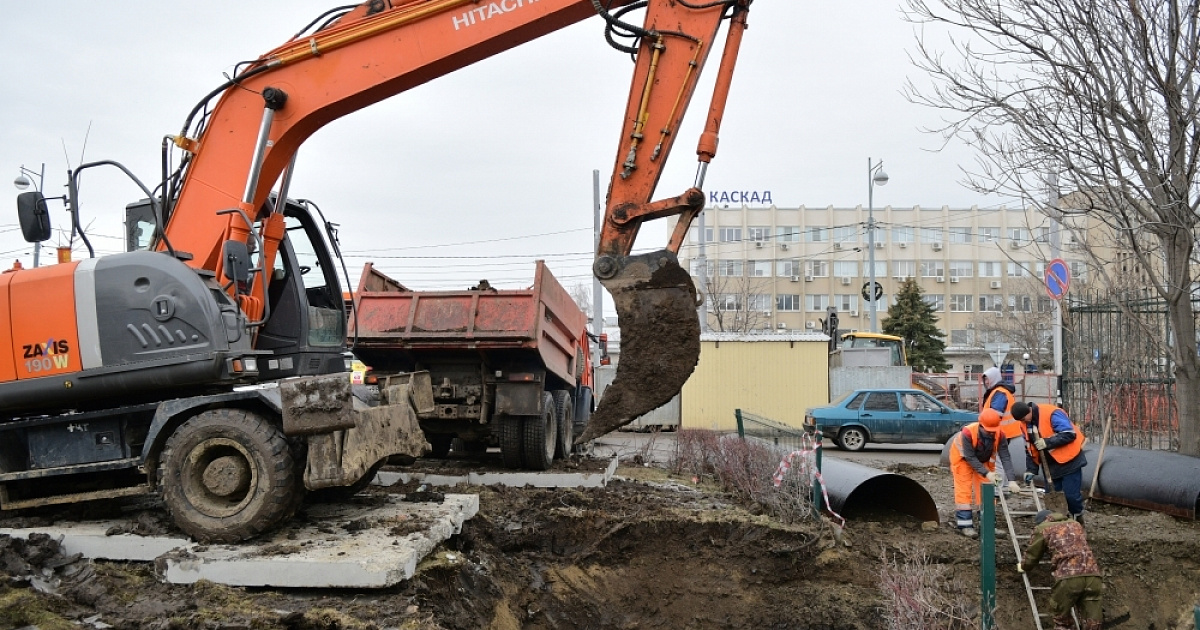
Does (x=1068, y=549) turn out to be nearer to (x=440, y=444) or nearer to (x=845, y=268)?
(x=440, y=444)

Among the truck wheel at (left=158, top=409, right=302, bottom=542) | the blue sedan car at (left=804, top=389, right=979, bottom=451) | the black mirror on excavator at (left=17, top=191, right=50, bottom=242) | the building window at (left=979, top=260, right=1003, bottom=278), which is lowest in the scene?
the blue sedan car at (left=804, top=389, right=979, bottom=451)

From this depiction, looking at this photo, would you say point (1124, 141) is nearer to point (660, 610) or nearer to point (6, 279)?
point (660, 610)

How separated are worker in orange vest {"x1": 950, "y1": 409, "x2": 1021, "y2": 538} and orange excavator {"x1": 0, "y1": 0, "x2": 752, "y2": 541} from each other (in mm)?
4690

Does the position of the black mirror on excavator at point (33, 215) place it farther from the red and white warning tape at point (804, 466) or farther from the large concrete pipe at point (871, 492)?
the large concrete pipe at point (871, 492)

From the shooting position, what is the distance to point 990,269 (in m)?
62.0

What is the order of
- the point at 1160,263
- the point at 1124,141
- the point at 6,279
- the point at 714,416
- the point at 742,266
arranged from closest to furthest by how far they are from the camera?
the point at 6,279 < the point at 1124,141 < the point at 1160,263 < the point at 714,416 < the point at 742,266

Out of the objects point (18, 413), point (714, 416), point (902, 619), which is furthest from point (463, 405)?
point (714, 416)

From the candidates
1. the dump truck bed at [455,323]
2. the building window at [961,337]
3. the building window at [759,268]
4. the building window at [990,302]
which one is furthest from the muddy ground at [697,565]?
the building window at [990,302]

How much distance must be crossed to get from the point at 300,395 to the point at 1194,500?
8588 millimetres

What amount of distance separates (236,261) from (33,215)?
1.18 meters

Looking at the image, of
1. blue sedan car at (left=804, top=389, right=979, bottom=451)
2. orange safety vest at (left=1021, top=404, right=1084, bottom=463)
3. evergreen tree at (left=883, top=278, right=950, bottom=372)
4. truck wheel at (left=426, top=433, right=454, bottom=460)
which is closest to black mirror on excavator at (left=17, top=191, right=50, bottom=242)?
truck wheel at (left=426, top=433, right=454, bottom=460)

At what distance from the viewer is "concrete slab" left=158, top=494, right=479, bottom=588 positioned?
197 inches

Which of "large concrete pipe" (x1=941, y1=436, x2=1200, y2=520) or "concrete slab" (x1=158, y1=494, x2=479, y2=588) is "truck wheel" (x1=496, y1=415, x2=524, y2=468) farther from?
"large concrete pipe" (x1=941, y1=436, x2=1200, y2=520)

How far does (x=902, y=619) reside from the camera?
6.24m
